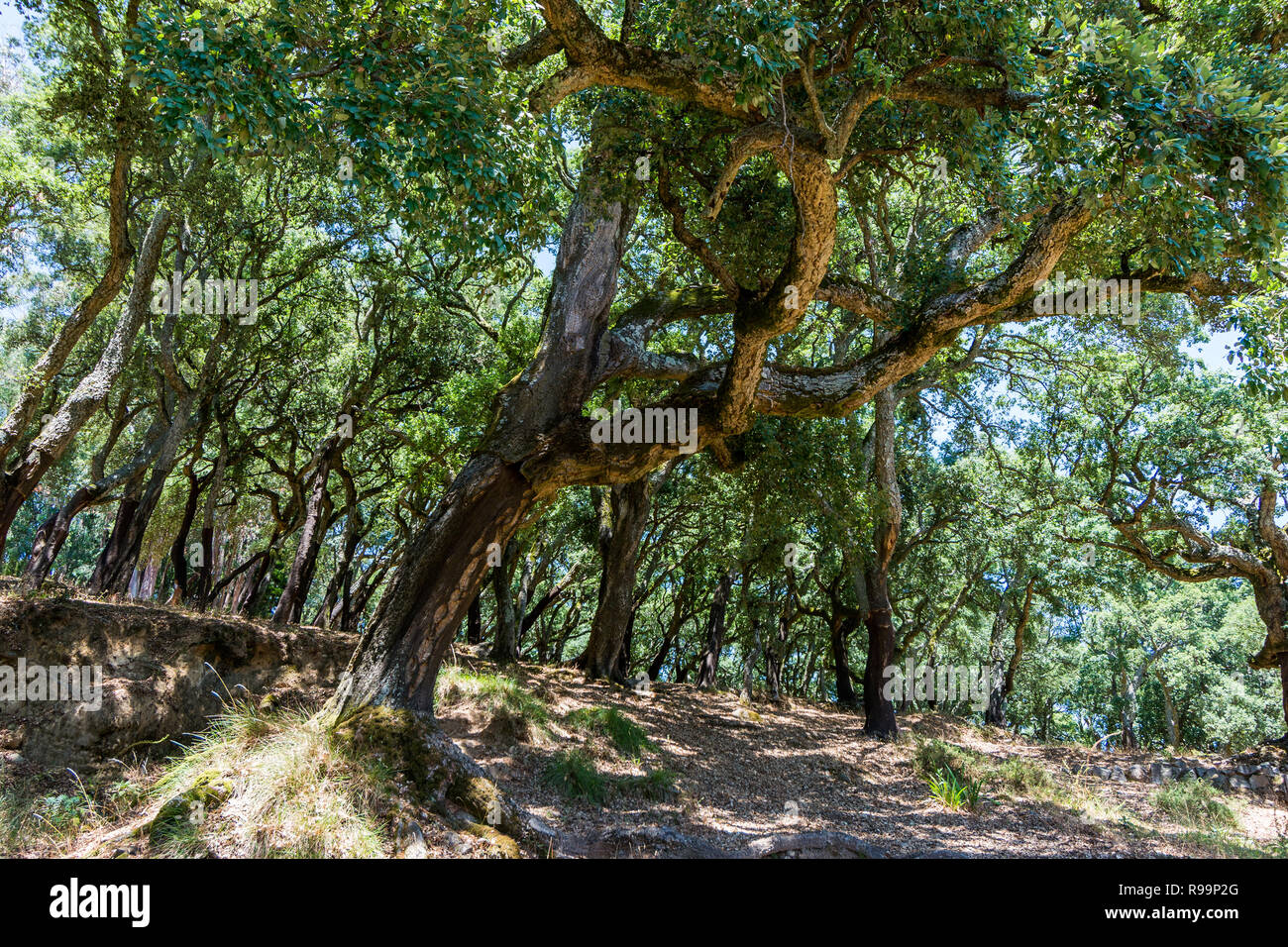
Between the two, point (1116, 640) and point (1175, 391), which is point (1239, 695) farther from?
point (1175, 391)

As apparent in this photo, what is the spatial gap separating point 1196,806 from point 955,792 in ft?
Answer: 10.7

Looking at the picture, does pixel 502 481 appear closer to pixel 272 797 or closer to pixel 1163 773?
pixel 272 797

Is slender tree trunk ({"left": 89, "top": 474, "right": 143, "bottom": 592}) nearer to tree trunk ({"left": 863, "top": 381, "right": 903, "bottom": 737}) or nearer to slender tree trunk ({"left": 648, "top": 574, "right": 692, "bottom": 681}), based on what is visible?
tree trunk ({"left": 863, "top": 381, "right": 903, "bottom": 737})

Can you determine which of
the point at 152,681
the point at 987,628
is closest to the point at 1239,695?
the point at 987,628

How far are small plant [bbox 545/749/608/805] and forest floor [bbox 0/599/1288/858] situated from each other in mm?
21

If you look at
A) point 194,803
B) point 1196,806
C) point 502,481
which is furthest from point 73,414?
point 1196,806

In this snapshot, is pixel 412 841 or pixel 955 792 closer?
pixel 412 841

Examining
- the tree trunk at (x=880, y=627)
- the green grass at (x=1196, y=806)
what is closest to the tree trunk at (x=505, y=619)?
the tree trunk at (x=880, y=627)

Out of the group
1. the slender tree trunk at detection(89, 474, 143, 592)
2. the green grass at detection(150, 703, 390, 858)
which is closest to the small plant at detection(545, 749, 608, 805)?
the green grass at detection(150, 703, 390, 858)

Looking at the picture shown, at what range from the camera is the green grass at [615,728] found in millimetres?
9102

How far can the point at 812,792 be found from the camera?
9.07 m

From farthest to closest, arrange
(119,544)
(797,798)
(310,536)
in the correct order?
(310,536) → (119,544) → (797,798)

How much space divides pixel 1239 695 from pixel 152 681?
34755 millimetres

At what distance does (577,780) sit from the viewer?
7176mm
